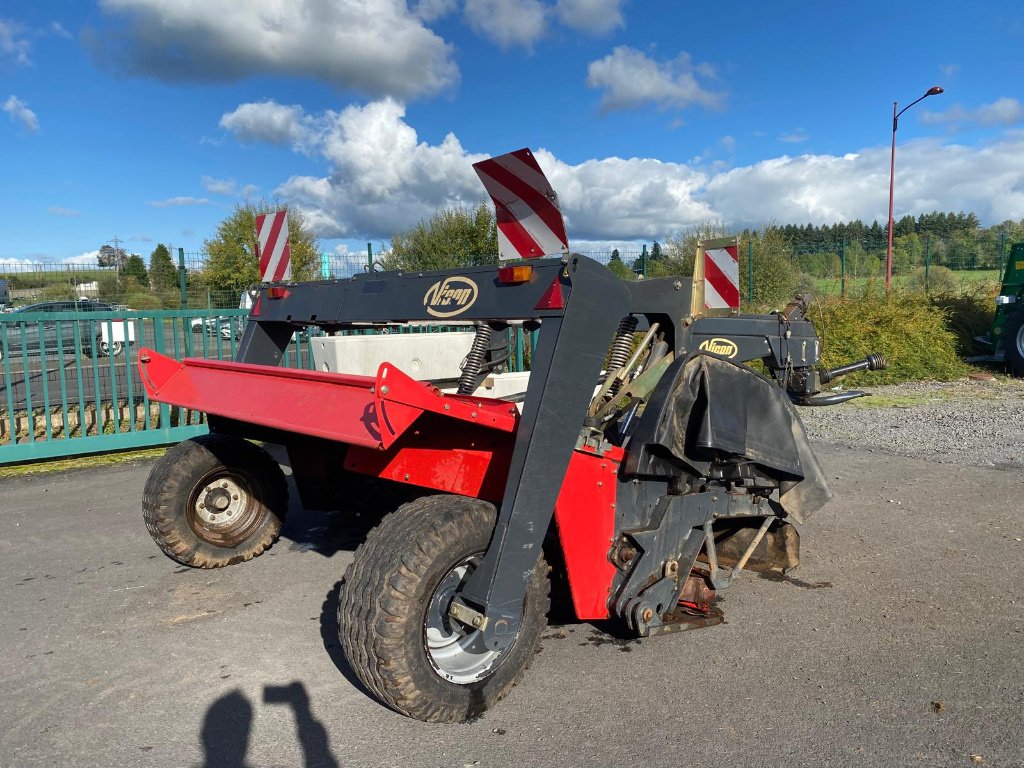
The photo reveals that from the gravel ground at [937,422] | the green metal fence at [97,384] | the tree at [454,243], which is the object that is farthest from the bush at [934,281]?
the green metal fence at [97,384]

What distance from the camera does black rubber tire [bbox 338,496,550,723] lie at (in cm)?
269

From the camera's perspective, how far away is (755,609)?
4.01 metres

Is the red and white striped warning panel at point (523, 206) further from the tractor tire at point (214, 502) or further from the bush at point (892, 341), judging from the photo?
the bush at point (892, 341)

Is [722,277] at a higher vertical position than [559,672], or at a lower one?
higher

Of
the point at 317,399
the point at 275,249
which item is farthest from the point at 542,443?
the point at 275,249

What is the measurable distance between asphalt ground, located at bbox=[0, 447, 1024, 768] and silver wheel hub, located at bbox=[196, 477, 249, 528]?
11.8 inches

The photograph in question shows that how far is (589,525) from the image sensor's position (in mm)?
3209

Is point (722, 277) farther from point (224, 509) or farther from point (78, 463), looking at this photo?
point (78, 463)

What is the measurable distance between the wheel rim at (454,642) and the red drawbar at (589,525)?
0.44 meters

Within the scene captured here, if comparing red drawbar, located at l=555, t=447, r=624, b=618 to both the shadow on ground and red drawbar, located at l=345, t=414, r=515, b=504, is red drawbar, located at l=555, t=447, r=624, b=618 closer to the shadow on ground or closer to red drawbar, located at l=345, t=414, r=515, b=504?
red drawbar, located at l=345, t=414, r=515, b=504

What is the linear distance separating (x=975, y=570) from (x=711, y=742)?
2.65 meters

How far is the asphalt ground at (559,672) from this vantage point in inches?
109

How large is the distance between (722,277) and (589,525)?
1687 mm

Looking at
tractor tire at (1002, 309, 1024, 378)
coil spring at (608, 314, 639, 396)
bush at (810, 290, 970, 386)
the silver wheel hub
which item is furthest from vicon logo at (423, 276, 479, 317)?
tractor tire at (1002, 309, 1024, 378)
